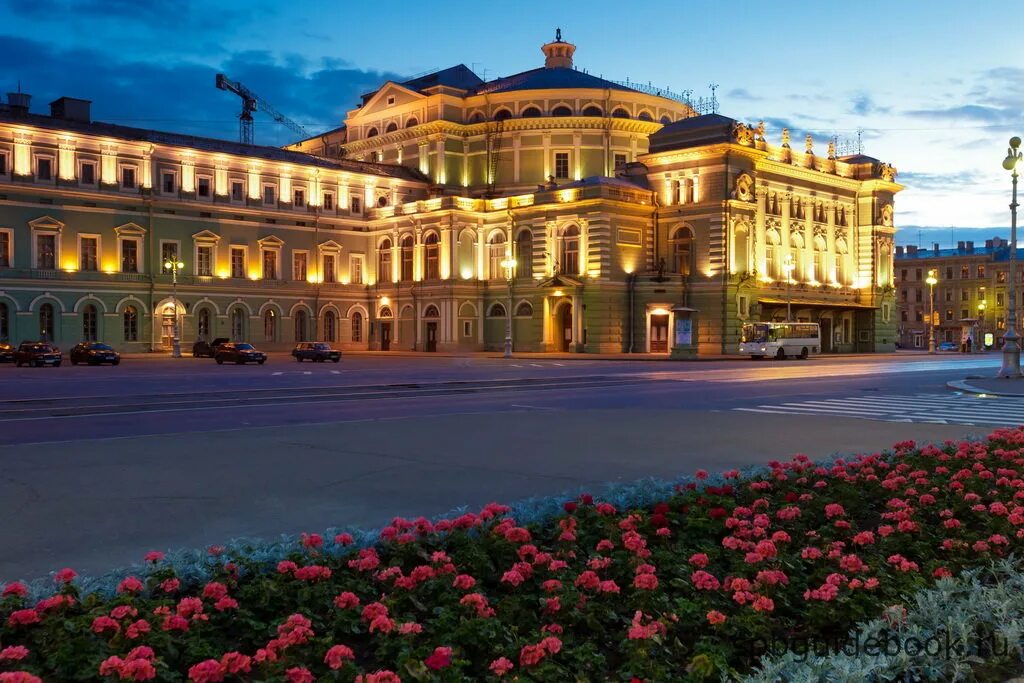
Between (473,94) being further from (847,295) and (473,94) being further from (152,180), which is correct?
(847,295)

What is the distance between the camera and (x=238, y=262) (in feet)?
253

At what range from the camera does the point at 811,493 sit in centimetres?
863

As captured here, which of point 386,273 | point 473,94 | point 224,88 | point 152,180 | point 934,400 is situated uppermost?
point 224,88

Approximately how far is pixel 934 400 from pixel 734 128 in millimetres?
46889

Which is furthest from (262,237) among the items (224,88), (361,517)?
(361,517)

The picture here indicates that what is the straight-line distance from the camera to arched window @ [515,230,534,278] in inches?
2913

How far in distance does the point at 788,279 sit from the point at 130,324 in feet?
170

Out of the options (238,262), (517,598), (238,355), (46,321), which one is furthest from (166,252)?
(517,598)

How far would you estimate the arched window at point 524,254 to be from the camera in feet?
243

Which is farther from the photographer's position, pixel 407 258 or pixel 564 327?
pixel 407 258

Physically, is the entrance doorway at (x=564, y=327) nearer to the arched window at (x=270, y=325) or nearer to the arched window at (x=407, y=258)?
the arched window at (x=407, y=258)

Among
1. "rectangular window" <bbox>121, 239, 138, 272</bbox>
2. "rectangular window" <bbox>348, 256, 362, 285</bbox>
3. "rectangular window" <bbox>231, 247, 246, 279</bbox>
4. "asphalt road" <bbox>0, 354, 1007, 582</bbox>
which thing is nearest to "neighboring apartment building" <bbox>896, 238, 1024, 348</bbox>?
"rectangular window" <bbox>348, 256, 362, 285</bbox>

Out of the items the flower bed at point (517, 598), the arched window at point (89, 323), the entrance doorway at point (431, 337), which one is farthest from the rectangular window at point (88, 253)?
the flower bed at point (517, 598)

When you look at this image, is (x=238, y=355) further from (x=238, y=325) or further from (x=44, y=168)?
(x=44, y=168)
